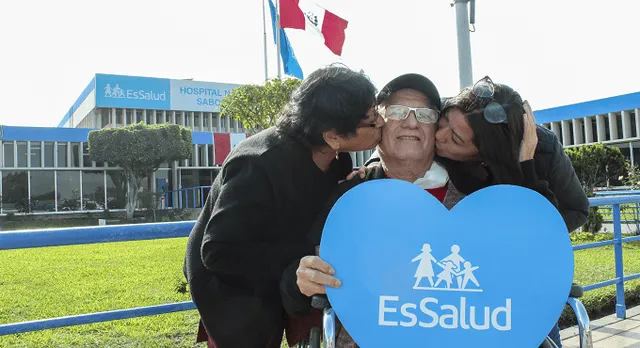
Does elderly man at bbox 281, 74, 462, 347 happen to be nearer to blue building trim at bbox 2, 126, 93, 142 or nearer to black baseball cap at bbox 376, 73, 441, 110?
black baseball cap at bbox 376, 73, 441, 110

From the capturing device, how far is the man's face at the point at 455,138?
1712 millimetres

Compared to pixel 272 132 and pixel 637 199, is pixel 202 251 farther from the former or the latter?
pixel 637 199

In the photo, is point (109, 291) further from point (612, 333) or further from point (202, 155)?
point (202, 155)

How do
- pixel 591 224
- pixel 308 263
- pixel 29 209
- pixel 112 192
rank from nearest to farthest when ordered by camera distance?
pixel 308 263 < pixel 591 224 < pixel 29 209 < pixel 112 192

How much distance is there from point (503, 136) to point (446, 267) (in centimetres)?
53

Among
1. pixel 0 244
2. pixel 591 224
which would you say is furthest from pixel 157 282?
pixel 591 224

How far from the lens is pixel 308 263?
4.59ft

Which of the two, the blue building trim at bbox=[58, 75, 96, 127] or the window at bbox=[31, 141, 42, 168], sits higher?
the blue building trim at bbox=[58, 75, 96, 127]

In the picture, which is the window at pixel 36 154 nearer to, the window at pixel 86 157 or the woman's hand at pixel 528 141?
the window at pixel 86 157

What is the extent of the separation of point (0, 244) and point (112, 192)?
30.4 m

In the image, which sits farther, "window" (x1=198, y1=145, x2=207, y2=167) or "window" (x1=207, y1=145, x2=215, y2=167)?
"window" (x1=207, y1=145, x2=215, y2=167)

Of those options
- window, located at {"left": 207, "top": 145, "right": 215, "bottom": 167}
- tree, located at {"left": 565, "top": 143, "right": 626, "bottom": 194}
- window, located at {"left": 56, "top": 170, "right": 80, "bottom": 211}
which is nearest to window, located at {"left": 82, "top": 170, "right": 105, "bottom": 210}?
window, located at {"left": 56, "top": 170, "right": 80, "bottom": 211}

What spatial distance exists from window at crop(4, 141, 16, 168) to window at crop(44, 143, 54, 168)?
1605 mm

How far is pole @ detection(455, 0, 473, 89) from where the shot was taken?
14.6 ft
